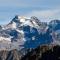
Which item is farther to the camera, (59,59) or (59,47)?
(59,47)

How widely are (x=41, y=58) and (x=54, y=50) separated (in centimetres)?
601

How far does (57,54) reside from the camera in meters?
124

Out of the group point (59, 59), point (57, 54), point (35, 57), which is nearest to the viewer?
point (59, 59)

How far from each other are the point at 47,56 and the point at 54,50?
2927mm

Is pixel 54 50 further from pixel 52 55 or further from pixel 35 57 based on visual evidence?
pixel 35 57

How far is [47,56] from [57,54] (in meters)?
7.23

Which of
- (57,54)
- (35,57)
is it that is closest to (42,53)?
(35,57)

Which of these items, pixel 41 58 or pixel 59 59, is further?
pixel 41 58

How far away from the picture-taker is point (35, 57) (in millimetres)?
144750

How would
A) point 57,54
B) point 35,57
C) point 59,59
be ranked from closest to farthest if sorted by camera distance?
point 59,59 < point 57,54 < point 35,57

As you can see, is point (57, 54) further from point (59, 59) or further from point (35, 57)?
point (35, 57)

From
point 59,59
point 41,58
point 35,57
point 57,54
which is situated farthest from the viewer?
point 35,57

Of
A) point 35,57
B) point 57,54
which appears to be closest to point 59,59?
point 57,54

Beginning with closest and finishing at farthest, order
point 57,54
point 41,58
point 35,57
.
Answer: point 57,54
point 41,58
point 35,57
